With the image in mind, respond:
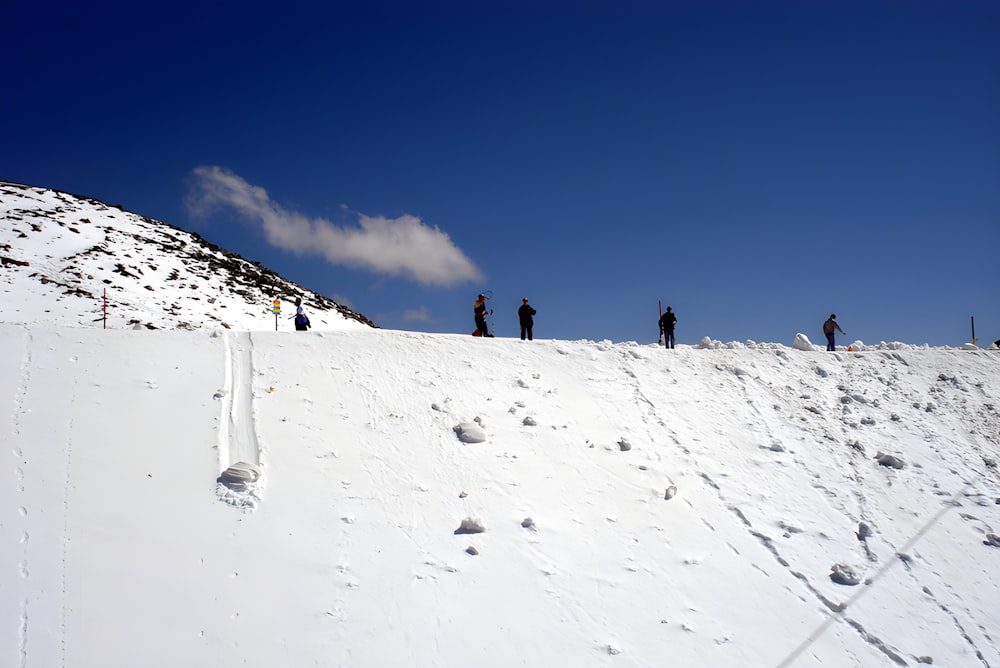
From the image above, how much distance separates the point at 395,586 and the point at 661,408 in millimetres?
7000

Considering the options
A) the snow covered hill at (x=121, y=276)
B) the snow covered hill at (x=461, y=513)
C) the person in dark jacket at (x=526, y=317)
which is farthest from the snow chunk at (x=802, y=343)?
the snow covered hill at (x=121, y=276)

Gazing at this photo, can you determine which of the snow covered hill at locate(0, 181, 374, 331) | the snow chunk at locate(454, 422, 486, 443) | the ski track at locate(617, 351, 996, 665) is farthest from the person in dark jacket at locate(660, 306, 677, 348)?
the snow covered hill at locate(0, 181, 374, 331)

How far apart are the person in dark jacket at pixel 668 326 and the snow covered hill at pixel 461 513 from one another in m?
3.14

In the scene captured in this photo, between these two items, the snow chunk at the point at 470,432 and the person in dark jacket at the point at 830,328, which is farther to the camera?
the person in dark jacket at the point at 830,328

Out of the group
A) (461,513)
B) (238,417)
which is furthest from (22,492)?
(461,513)

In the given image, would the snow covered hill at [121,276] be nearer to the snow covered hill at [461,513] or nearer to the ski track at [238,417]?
the ski track at [238,417]

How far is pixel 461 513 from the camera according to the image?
8.39 metres

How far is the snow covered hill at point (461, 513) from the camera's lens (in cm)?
645

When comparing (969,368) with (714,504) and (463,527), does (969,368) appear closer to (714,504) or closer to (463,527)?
(714,504)

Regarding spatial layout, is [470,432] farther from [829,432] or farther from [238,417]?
[829,432]

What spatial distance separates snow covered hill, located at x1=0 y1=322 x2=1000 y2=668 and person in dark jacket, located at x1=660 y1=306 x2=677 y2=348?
123 inches

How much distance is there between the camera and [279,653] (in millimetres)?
6000

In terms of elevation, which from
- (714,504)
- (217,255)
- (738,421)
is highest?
(217,255)

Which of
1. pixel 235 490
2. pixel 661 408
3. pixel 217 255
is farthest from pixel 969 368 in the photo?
pixel 217 255
